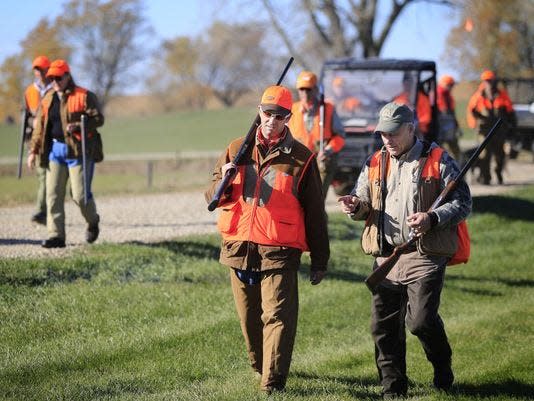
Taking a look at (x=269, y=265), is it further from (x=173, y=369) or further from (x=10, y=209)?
(x=10, y=209)

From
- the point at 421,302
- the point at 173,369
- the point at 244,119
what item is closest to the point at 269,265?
the point at 421,302

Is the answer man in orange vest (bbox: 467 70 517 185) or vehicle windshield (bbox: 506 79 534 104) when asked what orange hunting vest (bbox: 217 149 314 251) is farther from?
vehicle windshield (bbox: 506 79 534 104)

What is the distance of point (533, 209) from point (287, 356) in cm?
1193

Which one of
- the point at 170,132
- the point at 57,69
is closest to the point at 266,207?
the point at 57,69

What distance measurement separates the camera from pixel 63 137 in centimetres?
1125

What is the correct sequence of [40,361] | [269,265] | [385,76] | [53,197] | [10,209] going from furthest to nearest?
1. [385,76]
2. [10,209]
3. [53,197]
4. [40,361]
5. [269,265]

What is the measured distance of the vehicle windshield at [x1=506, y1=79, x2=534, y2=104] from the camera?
29.9 m

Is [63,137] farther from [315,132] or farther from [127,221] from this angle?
[127,221]

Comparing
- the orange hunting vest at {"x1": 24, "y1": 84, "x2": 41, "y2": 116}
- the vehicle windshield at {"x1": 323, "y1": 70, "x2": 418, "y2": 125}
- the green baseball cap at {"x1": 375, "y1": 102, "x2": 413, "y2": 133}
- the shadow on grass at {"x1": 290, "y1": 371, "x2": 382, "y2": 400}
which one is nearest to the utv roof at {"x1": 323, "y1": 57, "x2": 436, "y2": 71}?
the vehicle windshield at {"x1": 323, "y1": 70, "x2": 418, "y2": 125}

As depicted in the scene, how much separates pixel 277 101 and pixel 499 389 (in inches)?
113

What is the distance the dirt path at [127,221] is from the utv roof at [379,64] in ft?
8.38

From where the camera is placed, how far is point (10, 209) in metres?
16.7

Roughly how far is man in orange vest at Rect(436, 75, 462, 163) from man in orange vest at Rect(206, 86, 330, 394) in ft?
44.7

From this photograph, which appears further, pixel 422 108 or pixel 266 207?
pixel 422 108
